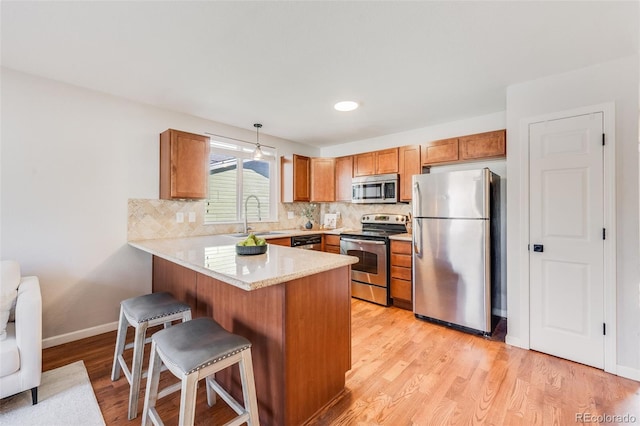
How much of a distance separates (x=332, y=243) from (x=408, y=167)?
1534 millimetres

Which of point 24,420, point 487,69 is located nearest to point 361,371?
point 24,420

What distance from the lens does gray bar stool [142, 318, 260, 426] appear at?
3.92 ft

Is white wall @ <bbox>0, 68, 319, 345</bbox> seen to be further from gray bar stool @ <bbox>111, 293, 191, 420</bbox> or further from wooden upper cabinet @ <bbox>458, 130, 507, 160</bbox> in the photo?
wooden upper cabinet @ <bbox>458, 130, 507, 160</bbox>

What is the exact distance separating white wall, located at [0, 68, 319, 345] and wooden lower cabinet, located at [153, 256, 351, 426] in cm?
156

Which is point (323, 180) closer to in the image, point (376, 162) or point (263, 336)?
point (376, 162)

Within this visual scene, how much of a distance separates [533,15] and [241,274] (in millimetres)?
2228

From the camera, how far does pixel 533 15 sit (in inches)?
64.4

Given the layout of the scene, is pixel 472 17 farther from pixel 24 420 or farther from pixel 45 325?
pixel 45 325

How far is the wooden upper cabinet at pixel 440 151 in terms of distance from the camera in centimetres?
333

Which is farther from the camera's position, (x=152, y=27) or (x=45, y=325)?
(x=45, y=325)

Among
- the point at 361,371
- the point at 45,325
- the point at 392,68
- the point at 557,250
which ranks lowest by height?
the point at 361,371

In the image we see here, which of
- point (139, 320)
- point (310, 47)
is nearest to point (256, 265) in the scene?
point (139, 320)

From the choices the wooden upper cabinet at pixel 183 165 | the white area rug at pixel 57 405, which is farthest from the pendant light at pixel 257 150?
the white area rug at pixel 57 405

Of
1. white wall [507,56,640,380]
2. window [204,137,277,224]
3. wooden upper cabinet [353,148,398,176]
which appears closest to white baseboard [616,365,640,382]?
white wall [507,56,640,380]
